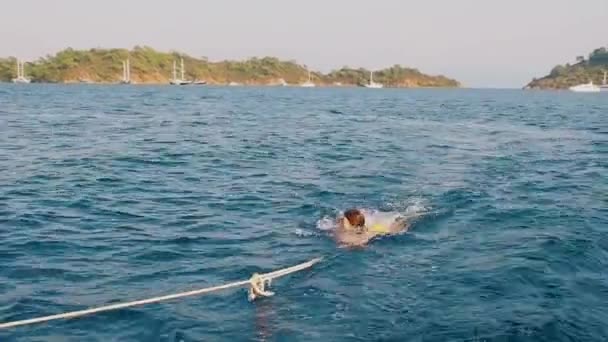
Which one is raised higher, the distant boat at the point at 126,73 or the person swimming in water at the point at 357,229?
the distant boat at the point at 126,73

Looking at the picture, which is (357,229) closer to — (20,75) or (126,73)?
(20,75)

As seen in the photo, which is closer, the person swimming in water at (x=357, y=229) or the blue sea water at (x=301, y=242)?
the blue sea water at (x=301, y=242)

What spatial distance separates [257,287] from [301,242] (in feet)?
12.0

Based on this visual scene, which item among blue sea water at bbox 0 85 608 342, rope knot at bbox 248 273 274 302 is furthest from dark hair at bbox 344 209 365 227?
rope knot at bbox 248 273 274 302

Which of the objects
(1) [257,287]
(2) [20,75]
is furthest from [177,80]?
(1) [257,287]

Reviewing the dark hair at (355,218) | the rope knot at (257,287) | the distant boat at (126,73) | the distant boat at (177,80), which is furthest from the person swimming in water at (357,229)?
the distant boat at (126,73)

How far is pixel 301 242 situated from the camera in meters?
12.1

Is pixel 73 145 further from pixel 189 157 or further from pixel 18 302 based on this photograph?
pixel 18 302

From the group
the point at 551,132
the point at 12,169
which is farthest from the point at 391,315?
the point at 551,132

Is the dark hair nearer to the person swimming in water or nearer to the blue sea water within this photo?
the person swimming in water

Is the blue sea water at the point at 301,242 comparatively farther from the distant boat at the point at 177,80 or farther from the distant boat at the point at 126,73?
the distant boat at the point at 126,73

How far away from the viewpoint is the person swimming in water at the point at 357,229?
12102 mm

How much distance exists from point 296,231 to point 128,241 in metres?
3.37

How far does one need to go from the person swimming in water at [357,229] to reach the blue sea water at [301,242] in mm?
330
